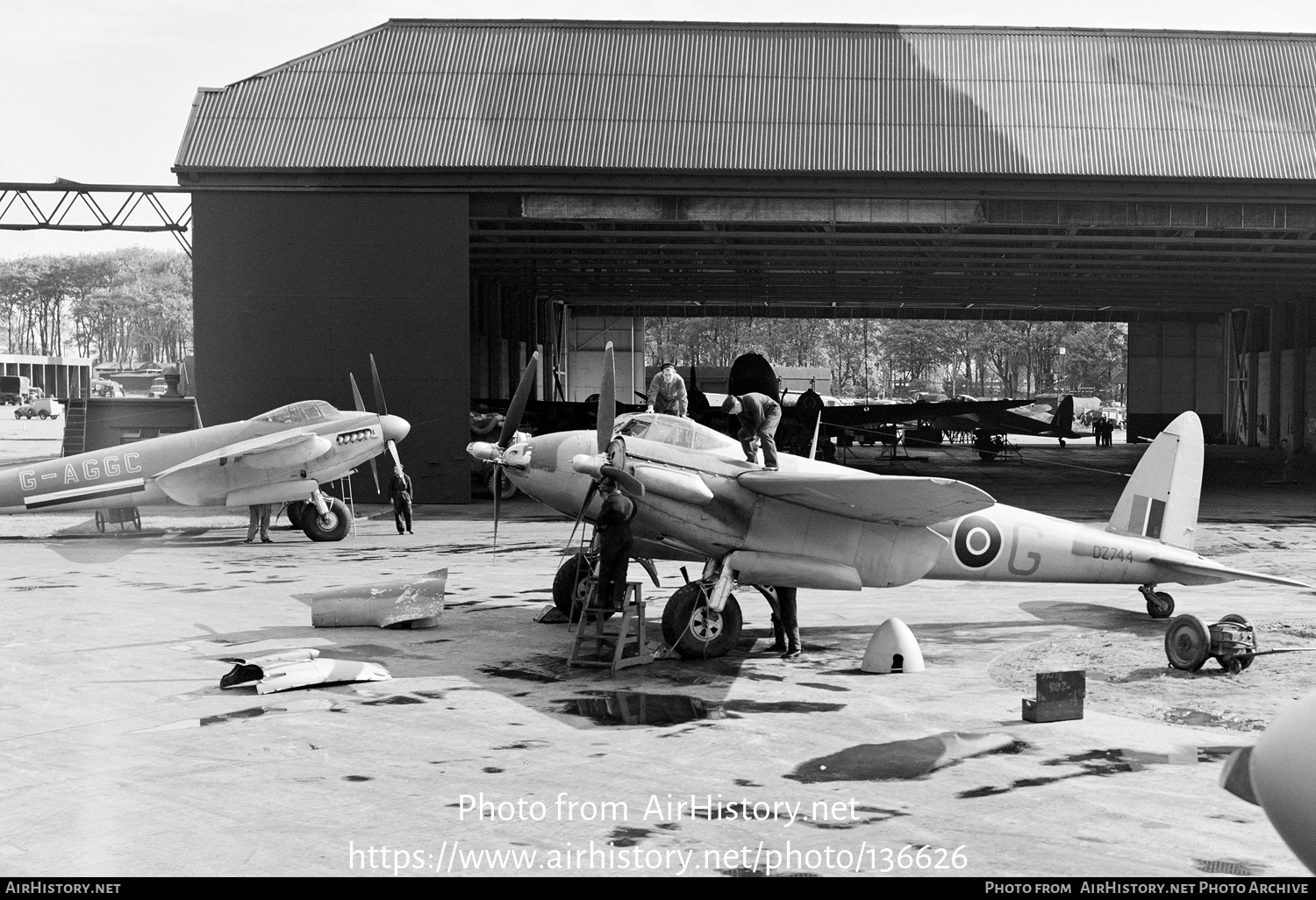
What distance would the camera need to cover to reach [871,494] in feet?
40.3

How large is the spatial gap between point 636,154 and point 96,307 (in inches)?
5147

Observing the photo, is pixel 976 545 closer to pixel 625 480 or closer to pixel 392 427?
pixel 625 480

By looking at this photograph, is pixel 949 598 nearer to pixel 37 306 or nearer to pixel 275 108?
pixel 275 108

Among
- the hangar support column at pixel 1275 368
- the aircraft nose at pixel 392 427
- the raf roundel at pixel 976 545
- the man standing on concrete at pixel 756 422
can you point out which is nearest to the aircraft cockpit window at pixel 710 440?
the man standing on concrete at pixel 756 422

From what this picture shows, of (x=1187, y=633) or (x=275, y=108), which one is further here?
(x=275, y=108)

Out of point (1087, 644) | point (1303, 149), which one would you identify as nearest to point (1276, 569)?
point (1087, 644)

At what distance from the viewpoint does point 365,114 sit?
2977 centimetres

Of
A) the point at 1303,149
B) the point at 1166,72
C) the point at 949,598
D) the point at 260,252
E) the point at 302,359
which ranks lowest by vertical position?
the point at 949,598

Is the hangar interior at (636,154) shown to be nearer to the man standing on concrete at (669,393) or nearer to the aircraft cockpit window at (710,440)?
the man standing on concrete at (669,393)

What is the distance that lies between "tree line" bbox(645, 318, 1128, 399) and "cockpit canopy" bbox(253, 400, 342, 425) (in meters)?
88.3

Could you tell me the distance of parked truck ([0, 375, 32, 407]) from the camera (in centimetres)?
10919

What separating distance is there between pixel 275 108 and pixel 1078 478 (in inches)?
1121

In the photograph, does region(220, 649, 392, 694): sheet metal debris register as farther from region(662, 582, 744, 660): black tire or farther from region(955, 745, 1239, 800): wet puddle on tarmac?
region(955, 745, 1239, 800): wet puddle on tarmac

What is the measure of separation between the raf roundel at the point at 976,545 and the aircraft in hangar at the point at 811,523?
0.6 inches
